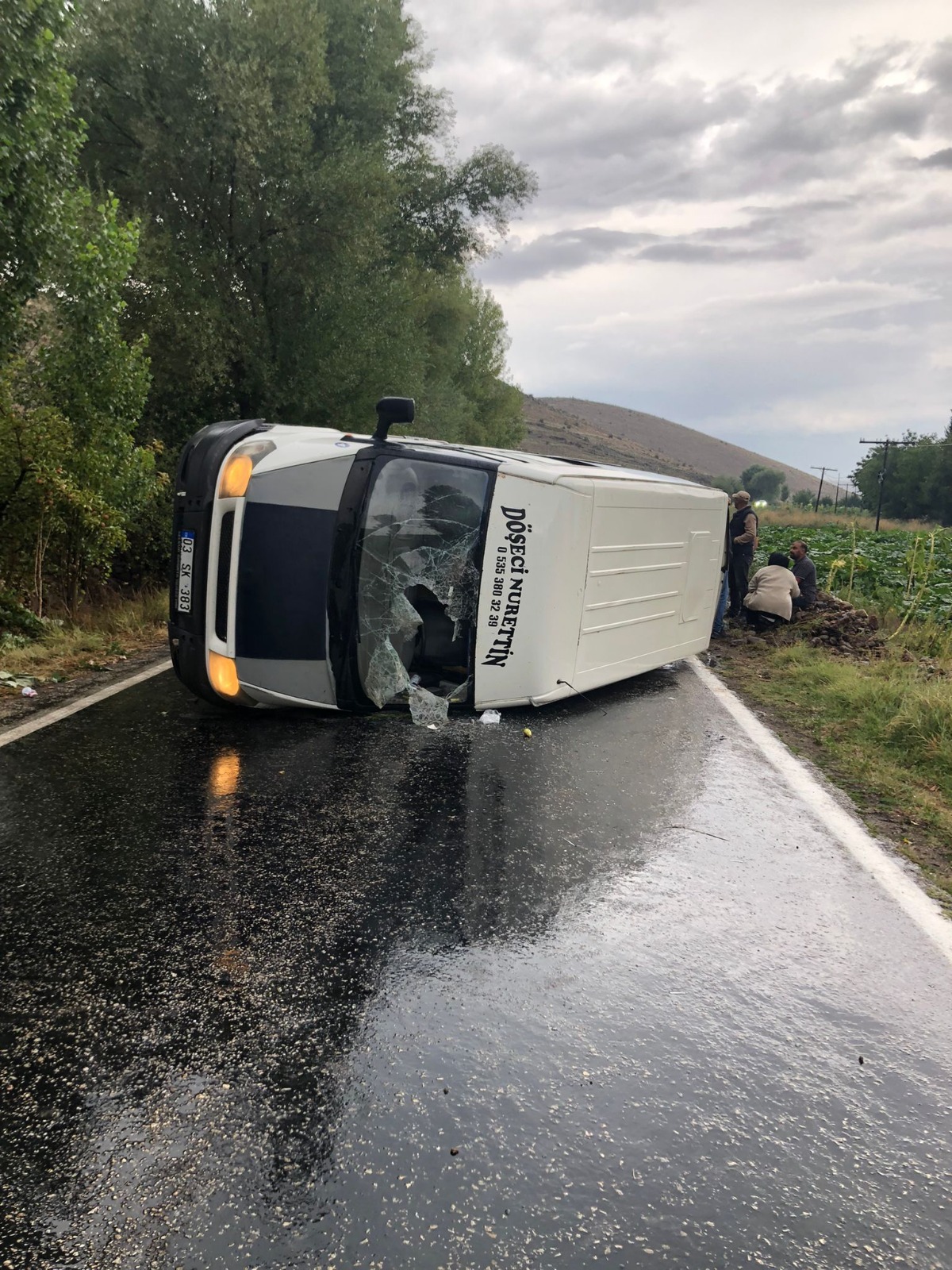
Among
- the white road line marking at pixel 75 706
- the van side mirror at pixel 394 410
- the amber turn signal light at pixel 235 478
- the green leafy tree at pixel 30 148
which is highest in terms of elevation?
the green leafy tree at pixel 30 148

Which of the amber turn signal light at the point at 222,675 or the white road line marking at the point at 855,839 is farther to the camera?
the amber turn signal light at the point at 222,675

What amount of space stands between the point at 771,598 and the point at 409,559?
6.90 m

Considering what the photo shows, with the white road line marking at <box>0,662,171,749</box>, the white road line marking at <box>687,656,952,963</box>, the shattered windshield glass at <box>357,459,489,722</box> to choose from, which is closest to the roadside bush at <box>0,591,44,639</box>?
the white road line marking at <box>0,662,171,749</box>

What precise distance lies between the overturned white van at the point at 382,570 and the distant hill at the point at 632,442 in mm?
89541

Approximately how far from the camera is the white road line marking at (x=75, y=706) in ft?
18.8

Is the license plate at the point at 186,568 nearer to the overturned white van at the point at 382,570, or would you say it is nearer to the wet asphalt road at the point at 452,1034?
the overturned white van at the point at 382,570

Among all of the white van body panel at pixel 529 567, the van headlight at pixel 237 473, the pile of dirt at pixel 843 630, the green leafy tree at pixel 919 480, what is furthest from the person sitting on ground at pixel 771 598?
the green leafy tree at pixel 919 480

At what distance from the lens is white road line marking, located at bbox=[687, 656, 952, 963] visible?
374 cm

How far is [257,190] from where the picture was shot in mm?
16438

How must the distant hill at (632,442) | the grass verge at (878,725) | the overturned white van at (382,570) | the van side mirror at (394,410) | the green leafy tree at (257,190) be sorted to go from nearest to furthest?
the grass verge at (878,725), the overturned white van at (382,570), the van side mirror at (394,410), the green leafy tree at (257,190), the distant hill at (632,442)

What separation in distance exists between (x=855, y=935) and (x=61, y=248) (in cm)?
860

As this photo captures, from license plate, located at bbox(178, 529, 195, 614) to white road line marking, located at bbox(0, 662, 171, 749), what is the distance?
125 cm

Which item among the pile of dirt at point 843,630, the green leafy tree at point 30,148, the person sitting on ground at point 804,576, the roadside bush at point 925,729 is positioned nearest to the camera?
the roadside bush at point 925,729

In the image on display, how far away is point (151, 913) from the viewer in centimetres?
340
